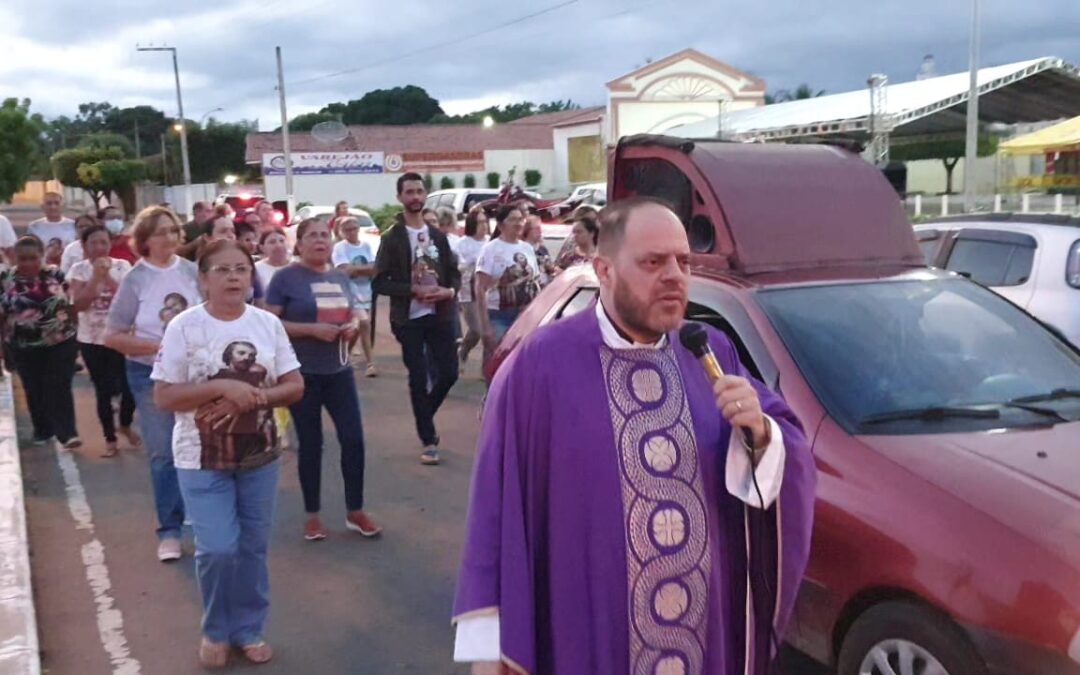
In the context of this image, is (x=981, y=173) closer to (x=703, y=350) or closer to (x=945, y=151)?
(x=945, y=151)

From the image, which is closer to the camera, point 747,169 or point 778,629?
point 778,629

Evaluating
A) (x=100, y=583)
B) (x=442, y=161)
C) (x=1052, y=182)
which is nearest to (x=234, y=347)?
(x=100, y=583)

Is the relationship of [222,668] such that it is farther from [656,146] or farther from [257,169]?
[257,169]

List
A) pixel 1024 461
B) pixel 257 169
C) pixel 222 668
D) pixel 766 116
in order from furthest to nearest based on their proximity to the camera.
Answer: pixel 257 169, pixel 766 116, pixel 222 668, pixel 1024 461

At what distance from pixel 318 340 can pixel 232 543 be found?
5.52 feet

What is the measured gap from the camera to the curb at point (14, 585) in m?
4.52

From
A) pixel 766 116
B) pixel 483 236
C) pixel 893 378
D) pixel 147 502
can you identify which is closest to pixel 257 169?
pixel 766 116

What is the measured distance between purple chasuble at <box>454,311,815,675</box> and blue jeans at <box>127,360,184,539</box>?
381cm

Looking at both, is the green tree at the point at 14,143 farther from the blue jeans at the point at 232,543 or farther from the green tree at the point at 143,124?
the green tree at the point at 143,124

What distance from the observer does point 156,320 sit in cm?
604

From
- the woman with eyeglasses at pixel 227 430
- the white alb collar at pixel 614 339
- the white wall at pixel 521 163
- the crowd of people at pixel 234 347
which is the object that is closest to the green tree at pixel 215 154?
the white wall at pixel 521 163

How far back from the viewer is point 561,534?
2482 mm

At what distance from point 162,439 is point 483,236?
7.03m

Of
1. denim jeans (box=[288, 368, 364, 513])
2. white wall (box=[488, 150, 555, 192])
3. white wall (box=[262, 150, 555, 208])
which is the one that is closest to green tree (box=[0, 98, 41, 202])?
white wall (box=[262, 150, 555, 208])
